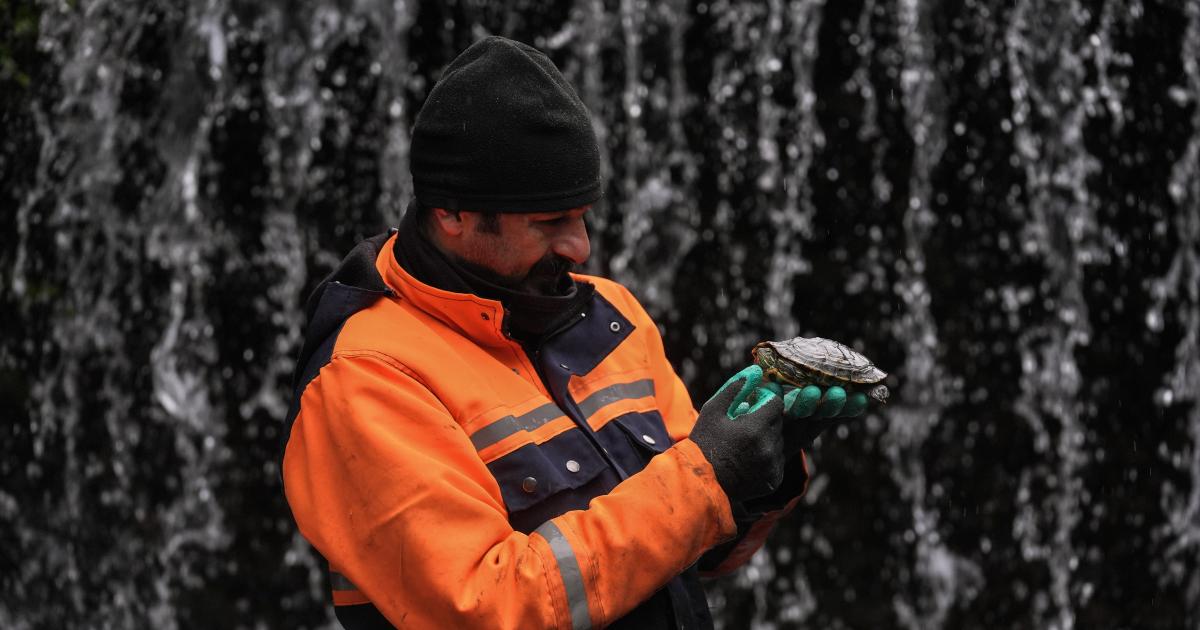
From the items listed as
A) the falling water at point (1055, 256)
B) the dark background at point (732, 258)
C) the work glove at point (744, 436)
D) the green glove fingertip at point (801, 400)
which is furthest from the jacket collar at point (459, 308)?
the falling water at point (1055, 256)

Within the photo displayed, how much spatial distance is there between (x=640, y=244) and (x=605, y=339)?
2.98 metres

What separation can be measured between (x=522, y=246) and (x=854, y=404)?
63 cm

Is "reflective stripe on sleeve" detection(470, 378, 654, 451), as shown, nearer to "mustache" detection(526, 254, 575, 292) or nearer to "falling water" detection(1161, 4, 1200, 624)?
"mustache" detection(526, 254, 575, 292)

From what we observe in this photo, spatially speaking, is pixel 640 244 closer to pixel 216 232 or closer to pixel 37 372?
pixel 216 232

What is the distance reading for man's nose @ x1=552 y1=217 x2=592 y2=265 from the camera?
1943mm

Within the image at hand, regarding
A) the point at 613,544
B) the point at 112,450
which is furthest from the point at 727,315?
the point at 613,544

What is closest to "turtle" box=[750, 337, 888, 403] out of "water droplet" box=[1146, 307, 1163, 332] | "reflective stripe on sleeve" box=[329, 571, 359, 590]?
"reflective stripe on sleeve" box=[329, 571, 359, 590]

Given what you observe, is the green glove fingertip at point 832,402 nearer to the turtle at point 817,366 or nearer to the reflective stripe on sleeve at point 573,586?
the turtle at point 817,366

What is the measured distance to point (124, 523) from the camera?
514 centimetres

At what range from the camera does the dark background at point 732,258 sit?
196 inches

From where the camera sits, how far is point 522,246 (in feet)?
6.27

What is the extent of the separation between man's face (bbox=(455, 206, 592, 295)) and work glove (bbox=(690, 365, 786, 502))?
328 millimetres

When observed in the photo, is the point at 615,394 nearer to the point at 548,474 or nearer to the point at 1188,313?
the point at 548,474

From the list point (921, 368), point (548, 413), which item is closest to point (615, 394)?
point (548, 413)
